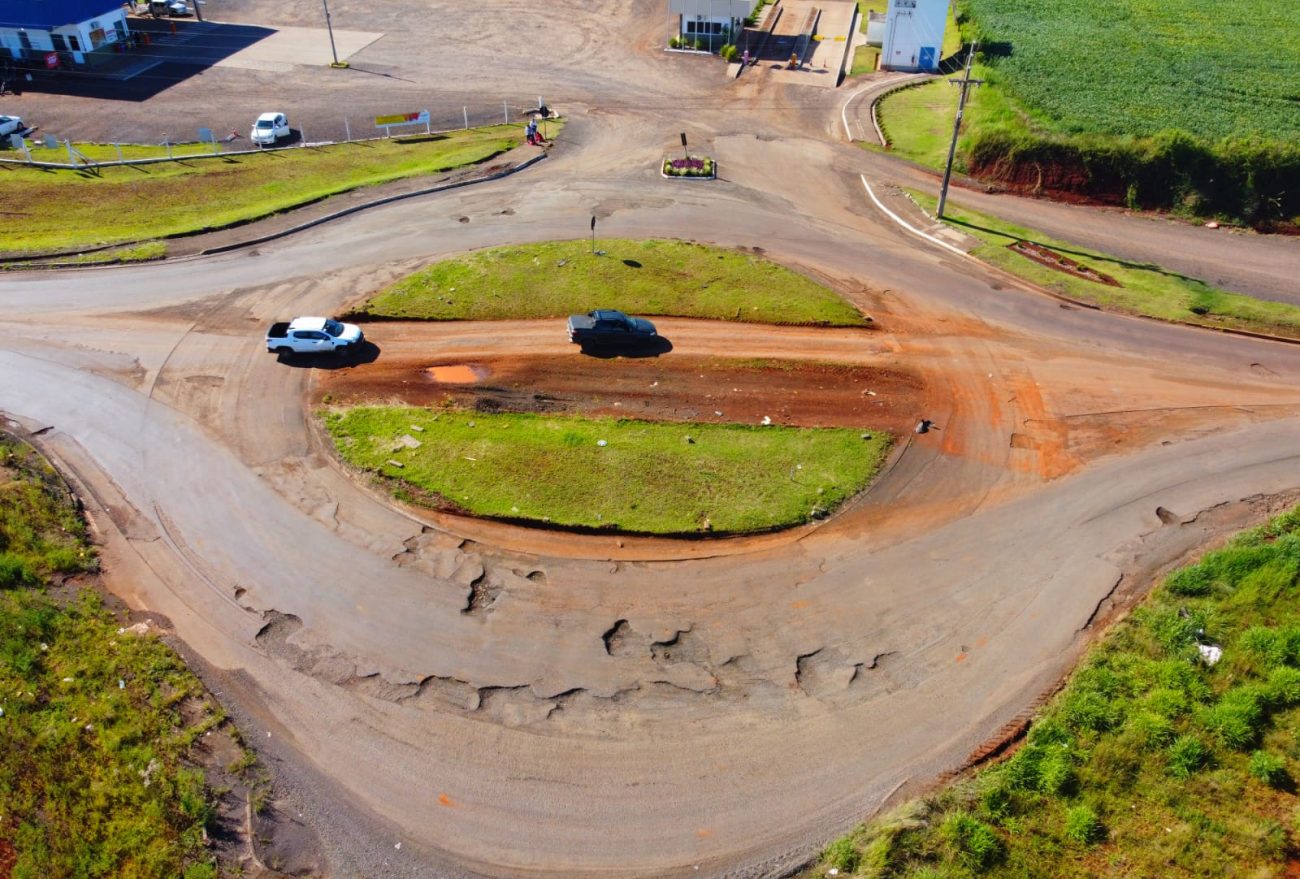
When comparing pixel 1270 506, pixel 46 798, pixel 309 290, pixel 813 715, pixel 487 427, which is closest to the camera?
pixel 46 798

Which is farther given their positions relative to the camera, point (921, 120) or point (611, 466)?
point (921, 120)

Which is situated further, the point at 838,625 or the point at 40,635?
the point at 838,625

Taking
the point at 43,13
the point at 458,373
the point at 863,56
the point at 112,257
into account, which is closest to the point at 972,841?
the point at 458,373

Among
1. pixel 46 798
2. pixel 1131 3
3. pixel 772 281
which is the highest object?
pixel 1131 3

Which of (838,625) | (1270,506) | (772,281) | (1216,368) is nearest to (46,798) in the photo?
(838,625)

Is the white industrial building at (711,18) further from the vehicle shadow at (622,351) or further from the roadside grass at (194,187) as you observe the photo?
the vehicle shadow at (622,351)

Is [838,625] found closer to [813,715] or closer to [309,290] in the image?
[813,715]

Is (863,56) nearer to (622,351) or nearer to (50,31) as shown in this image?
(622,351)
